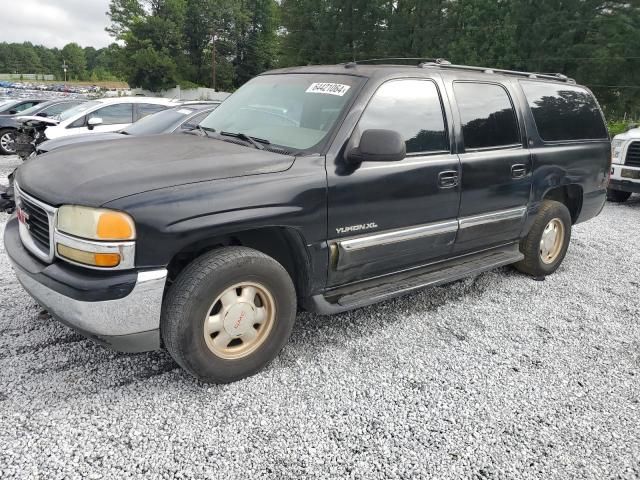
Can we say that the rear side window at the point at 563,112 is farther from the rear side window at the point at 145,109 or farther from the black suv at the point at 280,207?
the rear side window at the point at 145,109

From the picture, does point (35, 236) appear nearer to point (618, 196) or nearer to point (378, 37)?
point (618, 196)

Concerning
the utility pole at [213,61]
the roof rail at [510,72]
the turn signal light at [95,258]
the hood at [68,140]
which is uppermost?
the utility pole at [213,61]

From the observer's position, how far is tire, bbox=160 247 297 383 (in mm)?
2521

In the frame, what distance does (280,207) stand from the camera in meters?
2.71

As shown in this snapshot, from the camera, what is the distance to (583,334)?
145 inches

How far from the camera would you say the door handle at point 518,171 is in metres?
3.99

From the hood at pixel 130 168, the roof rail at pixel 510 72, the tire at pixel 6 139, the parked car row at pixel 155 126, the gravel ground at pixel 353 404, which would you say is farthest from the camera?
the tire at pixel 6 139

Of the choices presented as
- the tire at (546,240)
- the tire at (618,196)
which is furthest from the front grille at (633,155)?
the tire at (546,240)

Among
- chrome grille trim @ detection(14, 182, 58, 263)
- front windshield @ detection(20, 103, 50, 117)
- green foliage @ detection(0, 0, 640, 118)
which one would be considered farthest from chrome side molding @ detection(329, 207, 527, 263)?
green foliage @ detection(0, 0, 640, 118)

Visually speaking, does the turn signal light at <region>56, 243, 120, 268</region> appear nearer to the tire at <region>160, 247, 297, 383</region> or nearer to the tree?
the tire at <region>160, 247, 297, 383</region>

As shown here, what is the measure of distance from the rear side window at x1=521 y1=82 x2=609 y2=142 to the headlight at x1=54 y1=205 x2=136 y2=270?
3.54 m

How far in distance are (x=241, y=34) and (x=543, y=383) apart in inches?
2892

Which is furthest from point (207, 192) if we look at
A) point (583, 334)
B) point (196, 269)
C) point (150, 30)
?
point (150, 30)

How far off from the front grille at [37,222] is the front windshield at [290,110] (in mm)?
1346
